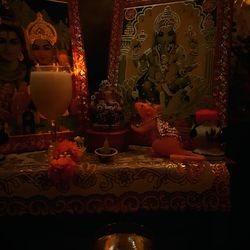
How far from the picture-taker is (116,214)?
0.91m

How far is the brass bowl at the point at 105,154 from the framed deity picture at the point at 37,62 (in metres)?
0.20

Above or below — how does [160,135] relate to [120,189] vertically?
above

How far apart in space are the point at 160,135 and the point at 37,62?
1.69ft

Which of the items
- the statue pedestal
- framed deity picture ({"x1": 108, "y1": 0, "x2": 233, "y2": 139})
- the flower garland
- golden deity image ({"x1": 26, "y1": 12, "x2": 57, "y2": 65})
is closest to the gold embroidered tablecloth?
the flower garland

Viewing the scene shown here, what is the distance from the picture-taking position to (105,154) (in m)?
0.92

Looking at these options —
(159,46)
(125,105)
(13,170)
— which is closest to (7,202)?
(13,170)

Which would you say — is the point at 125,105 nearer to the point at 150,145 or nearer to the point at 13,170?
the point at 150,145

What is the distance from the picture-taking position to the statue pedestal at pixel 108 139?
3.28 feet

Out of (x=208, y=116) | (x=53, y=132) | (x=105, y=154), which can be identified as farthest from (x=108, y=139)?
(x=208, y=116)

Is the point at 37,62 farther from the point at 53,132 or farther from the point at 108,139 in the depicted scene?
the point at 108,139

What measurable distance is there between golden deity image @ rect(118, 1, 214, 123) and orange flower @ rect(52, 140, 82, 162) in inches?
13.3

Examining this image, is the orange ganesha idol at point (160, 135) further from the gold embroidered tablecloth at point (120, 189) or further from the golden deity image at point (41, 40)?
the golden deity image at point (41, 40)

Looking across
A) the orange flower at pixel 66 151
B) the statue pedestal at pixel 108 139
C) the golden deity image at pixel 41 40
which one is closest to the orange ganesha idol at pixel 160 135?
the statue pedestal at pixel 108 139

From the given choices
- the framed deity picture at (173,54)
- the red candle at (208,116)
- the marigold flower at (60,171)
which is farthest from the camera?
the framed deity picture at (173,54)
